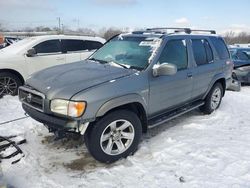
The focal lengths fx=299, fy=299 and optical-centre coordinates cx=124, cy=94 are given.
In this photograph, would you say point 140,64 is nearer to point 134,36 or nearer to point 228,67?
point 134,36

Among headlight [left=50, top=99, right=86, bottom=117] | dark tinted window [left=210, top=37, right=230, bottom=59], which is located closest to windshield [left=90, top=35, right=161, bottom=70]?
headlight [left=50, top=99, right=86, bottom=117]

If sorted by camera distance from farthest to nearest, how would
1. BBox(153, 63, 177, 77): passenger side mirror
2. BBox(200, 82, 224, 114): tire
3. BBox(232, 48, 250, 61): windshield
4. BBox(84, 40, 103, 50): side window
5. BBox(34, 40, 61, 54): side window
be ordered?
BBox(232, 48, 250, 61): windshield → BBox(84, 40, 103, 50): side window → BBox(34, 40, 61, 54): side window → BBox(200, 82, 224, 114): tire → BBox(153, 63, 177, 77): passenger side mirror

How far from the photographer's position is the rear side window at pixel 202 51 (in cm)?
564

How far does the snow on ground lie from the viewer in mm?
3654

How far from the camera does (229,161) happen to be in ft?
13.7

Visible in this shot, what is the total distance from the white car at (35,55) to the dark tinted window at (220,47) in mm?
4068

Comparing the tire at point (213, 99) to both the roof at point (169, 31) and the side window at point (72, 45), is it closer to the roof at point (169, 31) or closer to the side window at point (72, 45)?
the roof at point (169, 31)

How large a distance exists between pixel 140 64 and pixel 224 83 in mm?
3001

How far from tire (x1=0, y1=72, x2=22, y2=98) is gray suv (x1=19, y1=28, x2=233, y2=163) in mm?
3247

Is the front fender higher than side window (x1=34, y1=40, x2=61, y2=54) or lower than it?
lower

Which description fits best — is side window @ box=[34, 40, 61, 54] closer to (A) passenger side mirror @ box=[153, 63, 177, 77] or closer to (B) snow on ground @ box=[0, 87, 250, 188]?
(B) snow on ground @ box=[0, 87, 250, 188]

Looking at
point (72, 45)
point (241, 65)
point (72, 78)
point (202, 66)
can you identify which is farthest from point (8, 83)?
point (241, 65)

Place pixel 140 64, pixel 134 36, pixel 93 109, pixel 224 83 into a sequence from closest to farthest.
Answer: pixel 93 109
pixel 140 64
pixel 134 36
pixel 224 83

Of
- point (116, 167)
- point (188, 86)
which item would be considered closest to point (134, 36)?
point (188, 86)
